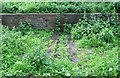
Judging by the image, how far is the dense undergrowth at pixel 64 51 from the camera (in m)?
3.17

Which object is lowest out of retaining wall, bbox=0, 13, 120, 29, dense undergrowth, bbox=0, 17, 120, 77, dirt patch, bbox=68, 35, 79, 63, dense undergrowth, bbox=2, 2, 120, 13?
dirt patch, bbox=68, 35, 79, 63

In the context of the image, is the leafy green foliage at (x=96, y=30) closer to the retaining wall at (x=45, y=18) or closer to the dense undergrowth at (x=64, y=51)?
the dense undergrowth at (x=64, y=51)

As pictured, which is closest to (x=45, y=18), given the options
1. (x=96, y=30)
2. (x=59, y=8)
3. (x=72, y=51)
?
(x=59, y=8)

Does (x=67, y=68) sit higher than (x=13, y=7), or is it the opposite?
(x=13, y=7)

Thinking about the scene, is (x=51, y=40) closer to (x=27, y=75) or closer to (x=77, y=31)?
(x=77, y=31)

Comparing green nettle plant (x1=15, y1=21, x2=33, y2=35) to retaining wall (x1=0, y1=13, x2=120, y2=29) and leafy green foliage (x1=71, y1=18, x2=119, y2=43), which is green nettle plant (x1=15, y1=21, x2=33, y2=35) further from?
leafy green foliage (x1=71, y1=18, x2=119, y2=43)

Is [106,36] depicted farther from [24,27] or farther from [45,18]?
[24,27]

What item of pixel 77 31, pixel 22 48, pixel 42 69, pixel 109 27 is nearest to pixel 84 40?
pixel 77 31

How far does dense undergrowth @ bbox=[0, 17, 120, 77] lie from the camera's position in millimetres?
3168

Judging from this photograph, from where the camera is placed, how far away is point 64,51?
3.90 metres

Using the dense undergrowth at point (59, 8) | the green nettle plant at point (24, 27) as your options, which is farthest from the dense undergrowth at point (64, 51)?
the dense undergrowth at point (59, 8)

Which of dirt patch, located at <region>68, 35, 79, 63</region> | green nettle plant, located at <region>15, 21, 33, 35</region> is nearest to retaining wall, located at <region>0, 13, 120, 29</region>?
green nettle plant, located at <region>15, 21, 33, 35</region>

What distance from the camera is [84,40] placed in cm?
424

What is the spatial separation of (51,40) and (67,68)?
1153 mm
